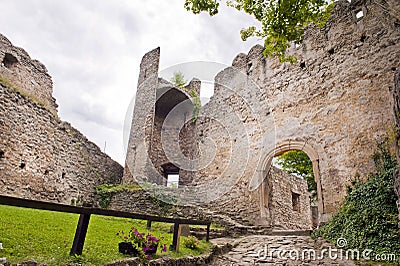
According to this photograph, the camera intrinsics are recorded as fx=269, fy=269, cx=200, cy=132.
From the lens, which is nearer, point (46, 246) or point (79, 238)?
point (79, 238)

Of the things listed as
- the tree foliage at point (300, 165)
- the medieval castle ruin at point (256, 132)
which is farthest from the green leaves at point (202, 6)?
the tree foliage at point (300, 165)

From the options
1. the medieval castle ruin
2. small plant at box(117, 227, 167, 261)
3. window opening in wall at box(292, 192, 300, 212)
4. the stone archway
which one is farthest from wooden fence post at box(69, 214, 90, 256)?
window opening in wall at box(292, 192, 300, 212)

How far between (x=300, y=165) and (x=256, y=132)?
729 centimetres

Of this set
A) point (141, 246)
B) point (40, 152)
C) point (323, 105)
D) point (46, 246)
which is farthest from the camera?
point (40, 152)

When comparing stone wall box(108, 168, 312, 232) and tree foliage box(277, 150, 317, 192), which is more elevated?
tree foliage box(277, 150, 317, 192)

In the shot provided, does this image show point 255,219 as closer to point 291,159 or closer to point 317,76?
point 317,76

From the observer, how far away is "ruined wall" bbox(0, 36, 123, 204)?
25.9 feet

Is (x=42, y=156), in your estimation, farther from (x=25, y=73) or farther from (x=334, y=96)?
(x=334, y=96)

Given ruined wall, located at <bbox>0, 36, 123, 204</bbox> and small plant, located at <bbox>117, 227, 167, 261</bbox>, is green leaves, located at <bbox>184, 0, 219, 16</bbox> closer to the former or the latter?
small plant, located at <bbox>117, 227, 167, 261</bbox>

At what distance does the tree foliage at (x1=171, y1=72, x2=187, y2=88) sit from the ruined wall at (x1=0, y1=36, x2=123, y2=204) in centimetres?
590

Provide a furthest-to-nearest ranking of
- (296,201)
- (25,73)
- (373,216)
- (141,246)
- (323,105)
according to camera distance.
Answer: (296,201) → (25,73) → (323,105) → (373,216) → (141,246)

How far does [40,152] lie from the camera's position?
352 inches

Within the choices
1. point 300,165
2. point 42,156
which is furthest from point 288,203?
point 42,156

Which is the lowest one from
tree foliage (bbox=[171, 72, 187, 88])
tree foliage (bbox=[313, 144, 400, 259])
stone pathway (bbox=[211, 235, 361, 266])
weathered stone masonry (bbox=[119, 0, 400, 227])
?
stone pathway (bbox=[211, 235, 361, 266])
